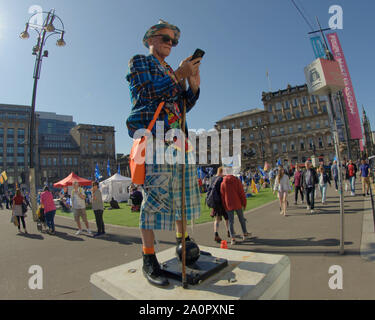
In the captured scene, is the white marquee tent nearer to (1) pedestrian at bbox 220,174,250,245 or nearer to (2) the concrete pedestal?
(1) pedestrian at bbox 220,174,250,245

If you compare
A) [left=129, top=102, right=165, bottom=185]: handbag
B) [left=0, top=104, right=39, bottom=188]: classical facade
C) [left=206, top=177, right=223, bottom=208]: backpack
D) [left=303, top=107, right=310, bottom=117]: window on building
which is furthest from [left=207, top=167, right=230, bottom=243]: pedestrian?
[left=0, top=104, right=39, bottom=188]: classical facade

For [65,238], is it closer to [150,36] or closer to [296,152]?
[150,36]

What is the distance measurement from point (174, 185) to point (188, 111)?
79 cm

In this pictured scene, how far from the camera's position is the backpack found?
6.04 meters

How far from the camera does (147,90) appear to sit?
1.80 metres

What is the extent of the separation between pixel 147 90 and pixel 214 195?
467cm

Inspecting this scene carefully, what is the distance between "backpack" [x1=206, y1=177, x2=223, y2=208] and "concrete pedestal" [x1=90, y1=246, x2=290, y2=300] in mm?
3963

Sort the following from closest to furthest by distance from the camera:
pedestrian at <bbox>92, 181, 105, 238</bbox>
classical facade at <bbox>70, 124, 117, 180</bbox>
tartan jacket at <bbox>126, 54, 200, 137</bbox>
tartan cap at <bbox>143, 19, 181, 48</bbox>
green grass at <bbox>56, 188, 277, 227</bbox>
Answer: tartan jacket at <bbox>126, 54, 200, 137</bbox>, tartan cap at <bbox>143, 19, 181, 48</bbox>, pedestrian at <bbox>92, 181, 105, 238</bbox>, green grass at <bbox>56, 188, 277, 227</bbox>, classical facade at <bbox>70, 124, 117, 180</bbox>

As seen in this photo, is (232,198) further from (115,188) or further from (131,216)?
(115,188)

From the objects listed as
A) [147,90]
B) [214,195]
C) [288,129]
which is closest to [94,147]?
[288,129]
